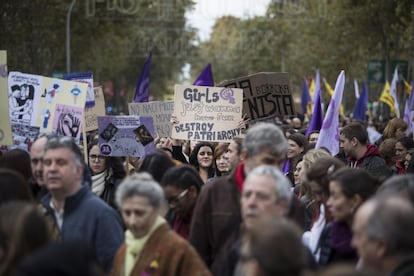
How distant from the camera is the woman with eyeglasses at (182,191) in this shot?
7.53m

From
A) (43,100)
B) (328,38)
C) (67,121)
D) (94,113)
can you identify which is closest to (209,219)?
(67,121)

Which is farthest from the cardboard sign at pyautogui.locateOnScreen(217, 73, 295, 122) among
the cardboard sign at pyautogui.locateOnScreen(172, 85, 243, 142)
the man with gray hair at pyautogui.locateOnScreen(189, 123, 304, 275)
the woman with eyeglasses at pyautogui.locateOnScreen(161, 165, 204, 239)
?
the man with gray hair at pyautogui.locateOnScreen(189, 123, 304, 275)

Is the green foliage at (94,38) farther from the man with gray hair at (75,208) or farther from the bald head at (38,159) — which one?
the man with gray hair at (75,208)

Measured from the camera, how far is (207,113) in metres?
12.9

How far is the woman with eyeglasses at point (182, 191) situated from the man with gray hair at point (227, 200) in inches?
24.6

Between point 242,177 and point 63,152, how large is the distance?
1.18m

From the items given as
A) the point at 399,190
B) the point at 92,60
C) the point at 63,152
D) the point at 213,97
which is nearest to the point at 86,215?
the point at 63,152

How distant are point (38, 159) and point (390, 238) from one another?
3.61 metres

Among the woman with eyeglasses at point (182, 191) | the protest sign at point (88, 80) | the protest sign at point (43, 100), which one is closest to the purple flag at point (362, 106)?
the protest sign at point (88, 80)

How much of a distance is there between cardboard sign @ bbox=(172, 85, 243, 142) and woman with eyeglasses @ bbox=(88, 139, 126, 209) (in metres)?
2.11

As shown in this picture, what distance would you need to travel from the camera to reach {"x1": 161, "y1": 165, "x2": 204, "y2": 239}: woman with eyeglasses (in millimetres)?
7531

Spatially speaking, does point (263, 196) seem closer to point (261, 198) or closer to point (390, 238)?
point (261, 198)

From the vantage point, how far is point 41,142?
8.02 metres

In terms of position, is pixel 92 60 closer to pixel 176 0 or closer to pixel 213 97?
pixel 176 0
